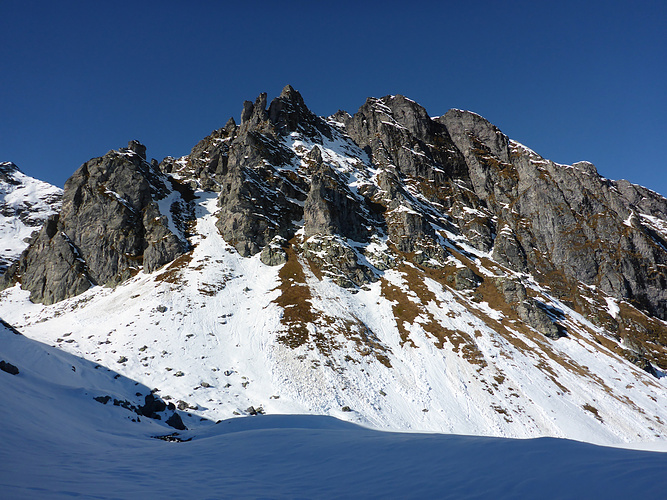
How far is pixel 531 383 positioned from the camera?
4669 centimetres

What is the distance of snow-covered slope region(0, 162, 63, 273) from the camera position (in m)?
108

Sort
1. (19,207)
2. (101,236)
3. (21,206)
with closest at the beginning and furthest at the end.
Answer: (101,236), (19,207), (21,206)

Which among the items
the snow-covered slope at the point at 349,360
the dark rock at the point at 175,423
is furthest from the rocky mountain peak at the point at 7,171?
the dark rock at the point at 175,423

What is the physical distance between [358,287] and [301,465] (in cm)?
5803

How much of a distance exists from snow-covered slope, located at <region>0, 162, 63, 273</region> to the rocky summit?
45337 millimetres

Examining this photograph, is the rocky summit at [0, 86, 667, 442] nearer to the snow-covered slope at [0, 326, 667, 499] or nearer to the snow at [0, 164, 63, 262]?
the snow-covered slope at [0, 326, 667, 499]

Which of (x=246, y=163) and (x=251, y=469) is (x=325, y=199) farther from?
(x=251, y=469)

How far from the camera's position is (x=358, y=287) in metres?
68.0

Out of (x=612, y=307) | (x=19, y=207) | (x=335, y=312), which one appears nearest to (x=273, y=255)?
(x=335, y=312)

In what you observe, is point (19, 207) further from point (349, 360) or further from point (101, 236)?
point (349, 360)

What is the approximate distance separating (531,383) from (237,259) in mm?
58591

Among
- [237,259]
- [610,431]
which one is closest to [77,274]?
[237,259]

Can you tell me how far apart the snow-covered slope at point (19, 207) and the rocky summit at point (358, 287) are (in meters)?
45.3

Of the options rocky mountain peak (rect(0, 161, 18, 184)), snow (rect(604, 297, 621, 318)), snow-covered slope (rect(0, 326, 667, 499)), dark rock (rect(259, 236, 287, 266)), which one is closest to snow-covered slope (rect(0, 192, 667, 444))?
dark rock (rect(259, 236, 287, 266))
